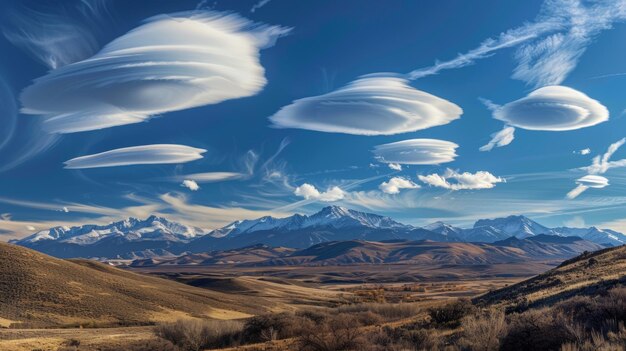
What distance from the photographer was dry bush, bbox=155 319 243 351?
1352 inches

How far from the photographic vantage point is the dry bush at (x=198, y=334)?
3434cm

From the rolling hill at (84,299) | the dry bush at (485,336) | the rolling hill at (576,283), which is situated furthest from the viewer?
the rolling hill at (84,299)

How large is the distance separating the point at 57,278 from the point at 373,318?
5038 centimetres

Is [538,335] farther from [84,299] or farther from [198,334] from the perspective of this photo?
[84,299]

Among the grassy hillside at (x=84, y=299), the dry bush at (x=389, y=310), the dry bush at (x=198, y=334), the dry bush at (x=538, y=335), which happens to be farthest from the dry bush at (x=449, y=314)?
the grassy hillside at (x=84, y=299)

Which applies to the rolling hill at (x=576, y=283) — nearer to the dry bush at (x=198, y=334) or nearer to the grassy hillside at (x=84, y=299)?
the dry bush at (x=198, y=334)

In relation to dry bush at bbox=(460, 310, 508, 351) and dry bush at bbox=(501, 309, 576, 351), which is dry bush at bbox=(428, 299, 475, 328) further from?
dry bush at bbox=(501, 309, 576, 351)

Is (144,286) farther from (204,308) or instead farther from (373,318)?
(373,318)

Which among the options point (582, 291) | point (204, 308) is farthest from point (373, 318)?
point (204, 308)

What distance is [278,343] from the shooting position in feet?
100

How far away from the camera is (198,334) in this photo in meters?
35.0

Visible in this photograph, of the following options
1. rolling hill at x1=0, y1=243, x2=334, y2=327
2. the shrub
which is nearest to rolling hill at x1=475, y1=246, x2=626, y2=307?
the shrub

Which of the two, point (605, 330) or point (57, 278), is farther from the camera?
point (57, 278)

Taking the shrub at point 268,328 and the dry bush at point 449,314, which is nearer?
the dry bush at point 449,314
